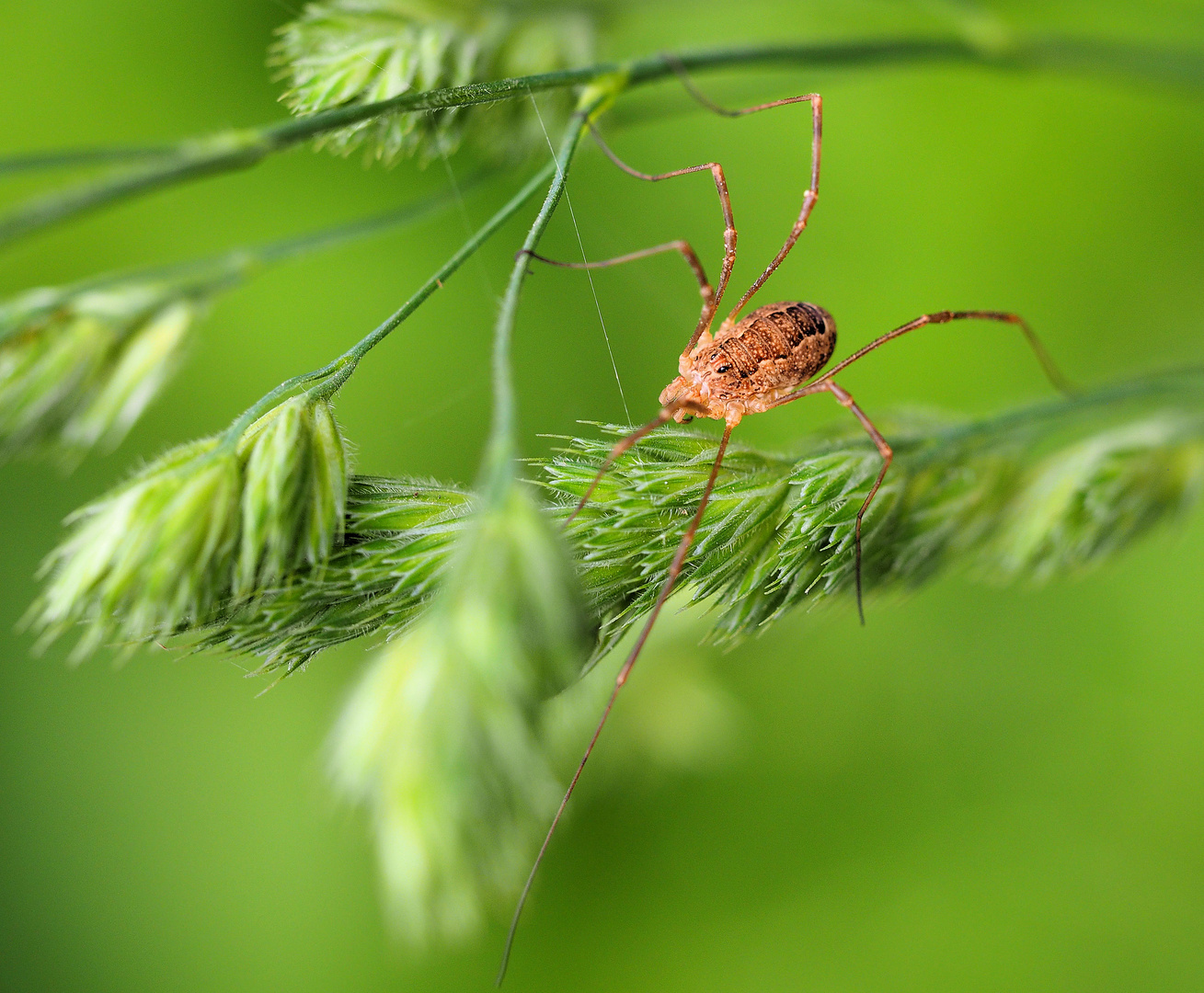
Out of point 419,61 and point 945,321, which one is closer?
point 419,61

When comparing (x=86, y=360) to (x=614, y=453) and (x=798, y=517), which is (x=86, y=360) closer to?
(x=614, y=453)

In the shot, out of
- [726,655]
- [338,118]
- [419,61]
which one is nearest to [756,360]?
[726,655]

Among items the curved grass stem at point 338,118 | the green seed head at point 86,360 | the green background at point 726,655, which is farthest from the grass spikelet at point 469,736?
the green background at point 726,655

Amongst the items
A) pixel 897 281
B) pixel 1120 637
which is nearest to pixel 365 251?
pixel 897 281

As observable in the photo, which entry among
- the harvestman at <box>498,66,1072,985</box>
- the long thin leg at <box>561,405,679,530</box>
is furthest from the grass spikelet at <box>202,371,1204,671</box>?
the harvestman at <box>498,66,1072,985</box>

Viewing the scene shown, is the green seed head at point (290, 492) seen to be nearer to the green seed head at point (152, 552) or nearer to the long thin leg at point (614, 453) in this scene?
the green seed head at point (152, 552)

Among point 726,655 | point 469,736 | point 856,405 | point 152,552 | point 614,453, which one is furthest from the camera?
point 726,655
